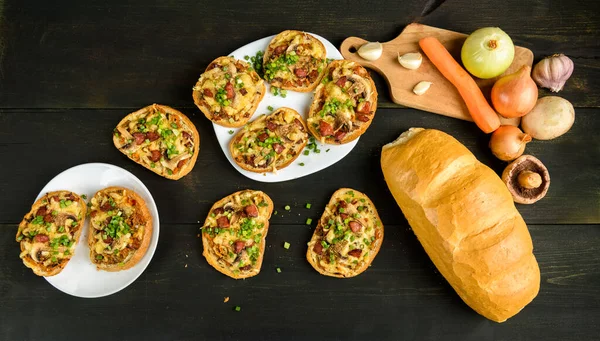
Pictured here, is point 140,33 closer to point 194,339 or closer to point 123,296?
point 123,296

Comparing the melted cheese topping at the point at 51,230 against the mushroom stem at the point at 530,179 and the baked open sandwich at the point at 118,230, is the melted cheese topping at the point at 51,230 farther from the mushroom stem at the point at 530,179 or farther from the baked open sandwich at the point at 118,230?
the mushroom stem at the point at 530,179

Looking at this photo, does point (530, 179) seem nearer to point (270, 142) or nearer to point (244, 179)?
point (270, 142)

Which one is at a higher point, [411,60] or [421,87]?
[411,60]

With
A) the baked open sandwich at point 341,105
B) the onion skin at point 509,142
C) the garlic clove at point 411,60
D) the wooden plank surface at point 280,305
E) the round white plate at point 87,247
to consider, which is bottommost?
the wooden plank surface at point 280,305

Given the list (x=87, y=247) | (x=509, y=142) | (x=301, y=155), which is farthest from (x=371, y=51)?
(x=87, y=247)

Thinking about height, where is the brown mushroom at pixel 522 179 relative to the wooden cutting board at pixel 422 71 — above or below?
below

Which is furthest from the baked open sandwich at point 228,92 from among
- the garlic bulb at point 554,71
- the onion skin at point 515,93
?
the garlic bulb at point 554,71

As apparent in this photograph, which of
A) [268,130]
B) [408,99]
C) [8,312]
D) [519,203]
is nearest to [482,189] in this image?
[519,203]
